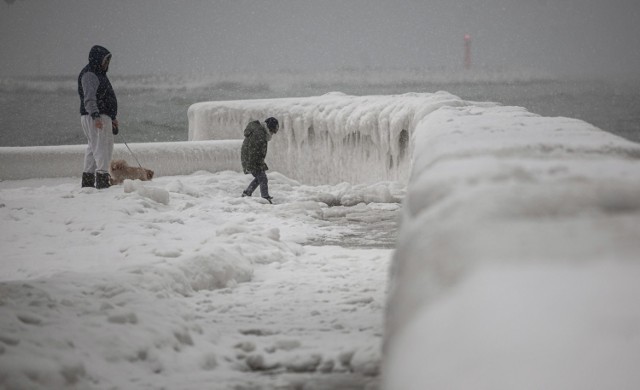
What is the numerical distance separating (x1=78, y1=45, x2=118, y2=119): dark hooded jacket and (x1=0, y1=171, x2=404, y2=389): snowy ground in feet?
4.45

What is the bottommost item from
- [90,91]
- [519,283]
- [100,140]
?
[100,140]

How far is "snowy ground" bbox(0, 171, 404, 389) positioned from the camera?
284cm

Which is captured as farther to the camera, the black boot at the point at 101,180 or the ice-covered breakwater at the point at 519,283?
the black boot at the point at 101,180

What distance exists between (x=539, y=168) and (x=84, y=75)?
7937 mm

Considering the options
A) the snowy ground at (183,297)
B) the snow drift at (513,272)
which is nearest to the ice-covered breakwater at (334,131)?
the snowy ground at (183,297)

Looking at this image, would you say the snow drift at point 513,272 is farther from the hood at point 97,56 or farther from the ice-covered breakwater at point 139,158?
the ice-covered breakwater at point 139,158

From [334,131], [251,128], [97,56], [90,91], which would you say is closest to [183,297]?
[90,91]

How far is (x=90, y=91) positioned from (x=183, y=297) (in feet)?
17.8

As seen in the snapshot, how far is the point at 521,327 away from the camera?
1262 millimetres

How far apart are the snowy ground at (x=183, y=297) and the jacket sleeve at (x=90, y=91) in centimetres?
124

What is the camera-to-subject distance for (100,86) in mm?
9055

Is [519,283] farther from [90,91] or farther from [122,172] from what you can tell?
[122,172]

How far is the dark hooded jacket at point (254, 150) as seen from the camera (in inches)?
→ 398

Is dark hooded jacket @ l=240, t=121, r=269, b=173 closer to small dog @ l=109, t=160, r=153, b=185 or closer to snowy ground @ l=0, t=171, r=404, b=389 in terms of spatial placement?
small dog @ l=109, t=160, r=153, b=185
